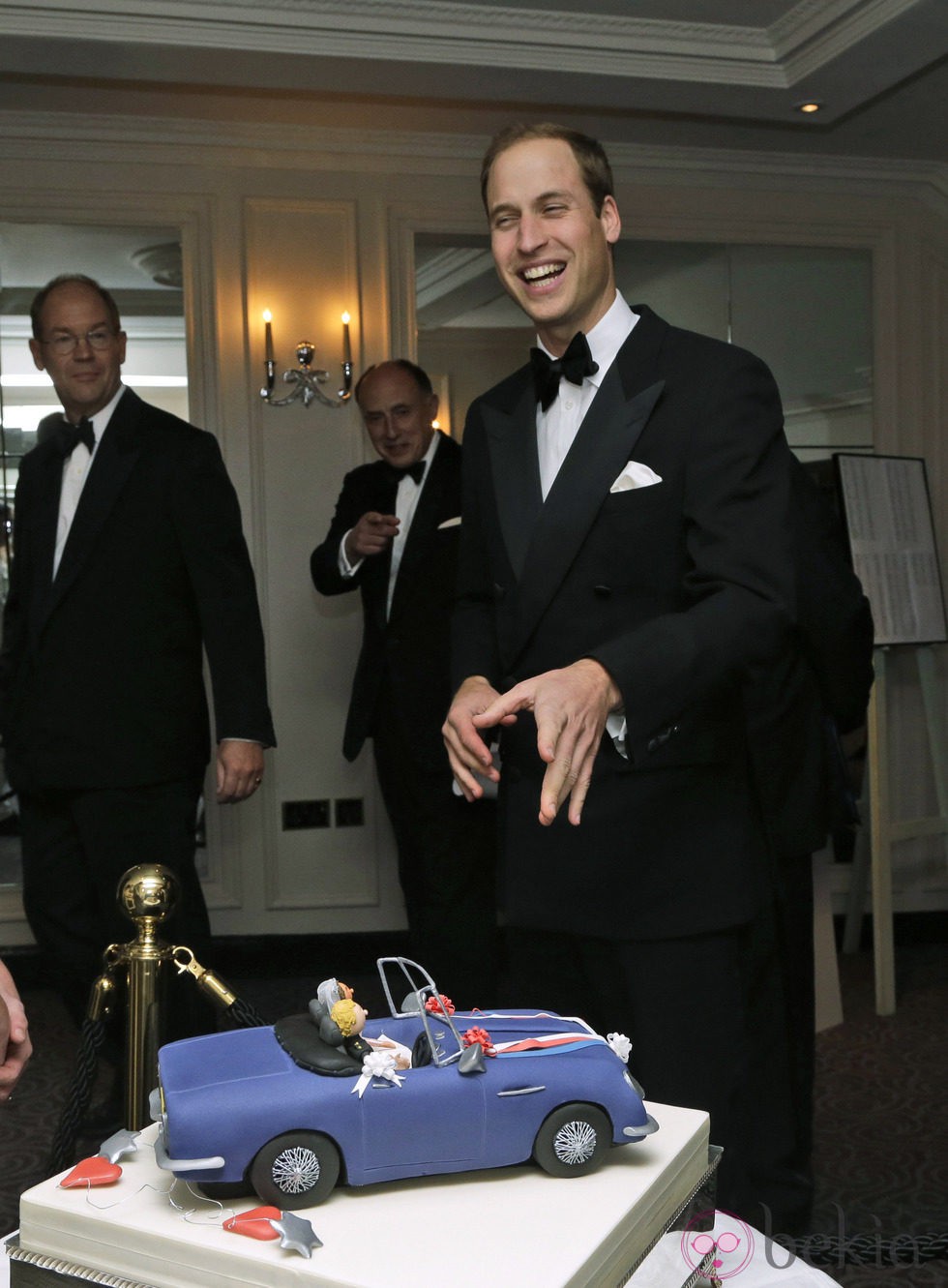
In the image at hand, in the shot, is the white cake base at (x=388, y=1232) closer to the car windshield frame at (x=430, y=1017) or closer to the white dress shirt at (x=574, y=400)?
the car windshield frame at (x=430, y=1017)

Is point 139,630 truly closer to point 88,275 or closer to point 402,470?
point 402,470

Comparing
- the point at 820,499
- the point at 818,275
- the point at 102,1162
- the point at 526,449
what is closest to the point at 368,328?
the point at 818,275

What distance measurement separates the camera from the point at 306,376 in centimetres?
454

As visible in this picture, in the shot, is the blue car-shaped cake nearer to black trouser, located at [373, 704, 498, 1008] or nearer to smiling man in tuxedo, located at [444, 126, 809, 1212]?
smiling man in tuxedo, located at [444, 126, 809, 1212]

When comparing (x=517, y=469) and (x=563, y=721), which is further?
(x=517, y=469)

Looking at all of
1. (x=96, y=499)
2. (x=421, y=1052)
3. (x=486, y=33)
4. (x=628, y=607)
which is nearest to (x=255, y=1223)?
(x=421, y=1052)

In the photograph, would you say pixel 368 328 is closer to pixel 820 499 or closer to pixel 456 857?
pixel 456 857

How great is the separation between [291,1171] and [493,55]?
3471 mm

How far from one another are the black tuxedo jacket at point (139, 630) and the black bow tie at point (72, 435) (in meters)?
0.05

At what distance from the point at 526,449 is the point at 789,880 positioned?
3.40 ft

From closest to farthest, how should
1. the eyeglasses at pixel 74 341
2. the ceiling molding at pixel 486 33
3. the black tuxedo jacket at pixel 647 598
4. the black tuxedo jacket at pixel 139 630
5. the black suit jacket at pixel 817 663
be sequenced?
the black tuxedo jacket at pixel 647 598, the black suit jacket at pixel 817 663, the black tuxedo jacket at pixel 139 630, the eyeglasses at pixel 74 341, the ceiling molding at pixel 486 33

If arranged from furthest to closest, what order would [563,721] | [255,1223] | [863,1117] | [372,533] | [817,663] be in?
[372,533]
[863,1117]
[817,663]
[563,721]
[255,1223]

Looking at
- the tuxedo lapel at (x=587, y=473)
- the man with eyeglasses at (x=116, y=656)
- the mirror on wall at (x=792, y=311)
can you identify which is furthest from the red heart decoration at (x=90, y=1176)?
the mirror on wall at (x=792, y=311)

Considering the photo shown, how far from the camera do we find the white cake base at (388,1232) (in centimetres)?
72
